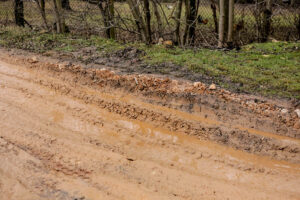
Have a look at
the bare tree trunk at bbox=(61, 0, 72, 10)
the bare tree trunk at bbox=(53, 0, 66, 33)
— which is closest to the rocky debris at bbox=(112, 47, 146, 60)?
the bare tree trunk at bbox=(53, 0, 66, 33)

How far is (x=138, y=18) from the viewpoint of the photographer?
8156 millimetres

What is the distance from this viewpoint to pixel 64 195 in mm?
3287

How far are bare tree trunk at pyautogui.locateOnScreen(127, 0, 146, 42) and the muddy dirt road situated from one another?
3160 mm

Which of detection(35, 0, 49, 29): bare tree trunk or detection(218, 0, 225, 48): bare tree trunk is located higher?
detection(35, 0, 49, 29): bare tree trunk

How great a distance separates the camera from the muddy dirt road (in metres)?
3.40

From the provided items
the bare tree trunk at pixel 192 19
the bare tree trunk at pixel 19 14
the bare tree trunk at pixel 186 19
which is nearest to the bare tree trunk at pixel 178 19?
the bare tree trunk at pixel 186 19

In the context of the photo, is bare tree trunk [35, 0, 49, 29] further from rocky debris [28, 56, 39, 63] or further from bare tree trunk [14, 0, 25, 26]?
rocky debris [28, 56, 39, 63]

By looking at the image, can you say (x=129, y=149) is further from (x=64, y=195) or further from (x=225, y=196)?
(x=225, y=196)

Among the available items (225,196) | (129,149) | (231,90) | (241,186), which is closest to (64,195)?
(129,149)

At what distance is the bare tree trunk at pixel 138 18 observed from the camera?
794 centimetres

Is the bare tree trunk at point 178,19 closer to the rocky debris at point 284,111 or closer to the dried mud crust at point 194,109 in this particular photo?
the dried mud crust at point 194,109

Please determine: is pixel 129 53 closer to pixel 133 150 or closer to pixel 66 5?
pixel 133 150

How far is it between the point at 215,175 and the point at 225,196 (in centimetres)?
36

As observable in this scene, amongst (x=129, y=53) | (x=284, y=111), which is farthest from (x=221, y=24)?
(x=284, y=111)
